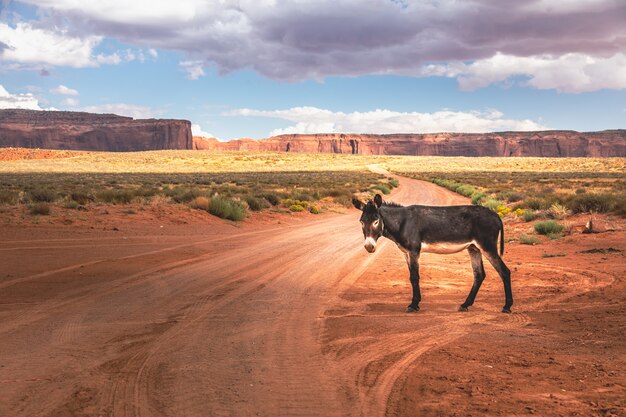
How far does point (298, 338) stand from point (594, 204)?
1941cm

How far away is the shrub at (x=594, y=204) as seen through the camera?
2169 centimetres

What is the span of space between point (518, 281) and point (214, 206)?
50.2 feet

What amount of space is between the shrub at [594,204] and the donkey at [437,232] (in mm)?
15585

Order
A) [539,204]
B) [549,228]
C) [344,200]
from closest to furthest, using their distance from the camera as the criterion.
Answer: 1. [549,228]
2. [539,204]
3. [344,200]

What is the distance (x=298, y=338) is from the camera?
7043 mm

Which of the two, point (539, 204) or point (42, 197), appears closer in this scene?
point (42, 197)

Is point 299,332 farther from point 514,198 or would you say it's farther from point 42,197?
point 514,198

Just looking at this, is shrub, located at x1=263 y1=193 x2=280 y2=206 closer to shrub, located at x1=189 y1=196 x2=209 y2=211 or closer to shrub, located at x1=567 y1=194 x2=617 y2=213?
shrub, located at x1=189 y1=196 x2=209 y2=211

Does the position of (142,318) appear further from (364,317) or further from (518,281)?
(518,281)

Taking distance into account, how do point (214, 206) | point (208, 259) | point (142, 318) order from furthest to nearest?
point (214, 206)
point (208, 259)
point (142, 318)

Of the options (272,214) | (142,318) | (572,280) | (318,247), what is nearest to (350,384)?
(142,318)

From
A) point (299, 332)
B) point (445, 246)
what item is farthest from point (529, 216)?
point (299, 332)

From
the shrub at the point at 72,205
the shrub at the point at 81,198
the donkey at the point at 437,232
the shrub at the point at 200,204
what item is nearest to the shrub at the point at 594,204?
the donkey at the point at 437,232

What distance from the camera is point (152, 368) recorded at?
5871mm
